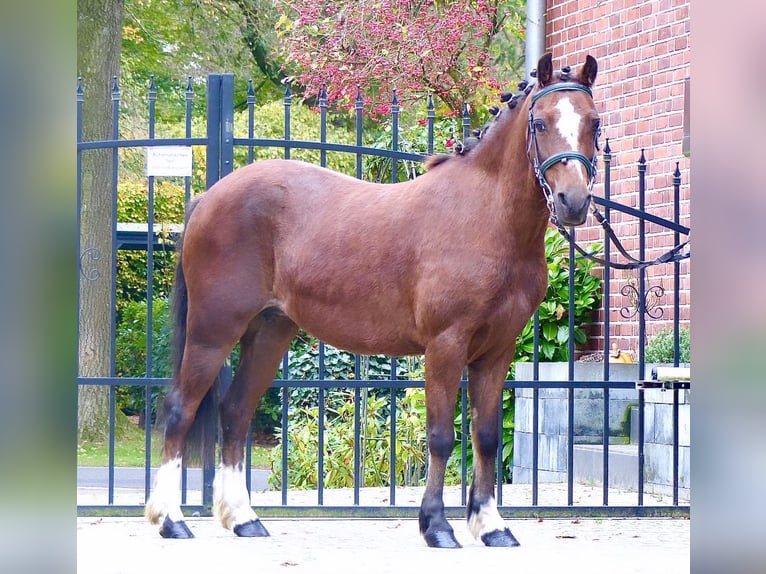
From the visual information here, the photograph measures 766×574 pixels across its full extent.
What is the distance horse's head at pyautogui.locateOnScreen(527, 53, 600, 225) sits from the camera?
4594 millimetres

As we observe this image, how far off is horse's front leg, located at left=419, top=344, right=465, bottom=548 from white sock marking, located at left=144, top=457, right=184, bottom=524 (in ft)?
4.30

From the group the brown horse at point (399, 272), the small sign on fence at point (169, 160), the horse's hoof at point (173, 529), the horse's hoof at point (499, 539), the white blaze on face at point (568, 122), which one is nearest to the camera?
the white blaze on face at point (568, 122)

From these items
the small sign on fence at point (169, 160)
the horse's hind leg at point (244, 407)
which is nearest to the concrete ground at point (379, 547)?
the horse's hind leg at point (244, 407)

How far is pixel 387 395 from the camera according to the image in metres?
9.70

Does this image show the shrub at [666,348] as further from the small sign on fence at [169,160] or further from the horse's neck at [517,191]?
the small sign on fence at [169,160]

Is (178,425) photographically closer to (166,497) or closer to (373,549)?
(166,497)

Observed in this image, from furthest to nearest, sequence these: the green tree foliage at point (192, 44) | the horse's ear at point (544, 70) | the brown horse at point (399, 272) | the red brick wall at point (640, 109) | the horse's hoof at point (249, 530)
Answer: the green tree foliage at point (192, 44) → the red brick wall at point (640, 109) → the horse's hoof at point (249, 530) → the brown horse at point (399, 272) → the horse's ear at point (544, 70)

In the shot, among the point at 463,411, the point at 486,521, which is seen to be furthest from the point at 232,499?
the point at 463,411

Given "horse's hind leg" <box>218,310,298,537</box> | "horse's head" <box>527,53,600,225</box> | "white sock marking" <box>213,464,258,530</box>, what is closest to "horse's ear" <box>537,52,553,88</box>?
"horse's head" <box>527,53,600,225</box>

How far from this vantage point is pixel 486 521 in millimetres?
5262

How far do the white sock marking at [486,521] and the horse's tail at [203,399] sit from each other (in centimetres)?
149

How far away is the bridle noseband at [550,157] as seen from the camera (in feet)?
15.3

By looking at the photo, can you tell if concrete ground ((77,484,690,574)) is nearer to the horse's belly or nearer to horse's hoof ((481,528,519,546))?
horse's hoof ((481,528,519,546))

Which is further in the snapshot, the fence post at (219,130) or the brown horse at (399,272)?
the fence post at (219,130)
